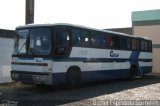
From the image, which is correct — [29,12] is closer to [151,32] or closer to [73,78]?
[73,78]

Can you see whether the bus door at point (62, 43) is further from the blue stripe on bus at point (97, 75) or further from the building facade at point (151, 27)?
the building facade at point (151, 27)

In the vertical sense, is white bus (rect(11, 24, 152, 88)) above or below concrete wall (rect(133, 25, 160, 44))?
below

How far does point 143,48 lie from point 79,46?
9.30m

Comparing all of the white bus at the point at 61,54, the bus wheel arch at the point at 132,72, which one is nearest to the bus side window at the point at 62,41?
the white bus at the point at 61,54

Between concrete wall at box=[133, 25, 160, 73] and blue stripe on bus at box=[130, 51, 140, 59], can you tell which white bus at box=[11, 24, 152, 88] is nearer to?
blue stripe on bus at box=[130, 51, 140, 59]

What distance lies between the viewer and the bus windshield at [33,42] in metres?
16.1

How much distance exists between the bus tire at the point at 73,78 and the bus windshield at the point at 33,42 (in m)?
1.91

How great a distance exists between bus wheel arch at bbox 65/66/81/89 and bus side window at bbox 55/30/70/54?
1.14 m

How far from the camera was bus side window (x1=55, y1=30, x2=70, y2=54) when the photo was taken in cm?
1611

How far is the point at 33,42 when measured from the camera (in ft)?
53.7

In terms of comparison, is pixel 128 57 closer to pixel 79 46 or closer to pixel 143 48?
pixel 143 48

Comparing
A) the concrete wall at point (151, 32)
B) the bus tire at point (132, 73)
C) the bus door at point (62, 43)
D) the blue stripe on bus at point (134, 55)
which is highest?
the concrete wall at point (151, 32)

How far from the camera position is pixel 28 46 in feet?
54.2

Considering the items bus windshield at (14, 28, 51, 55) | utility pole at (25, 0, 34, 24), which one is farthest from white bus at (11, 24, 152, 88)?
utility pole at (25, 0, 34, 24)
